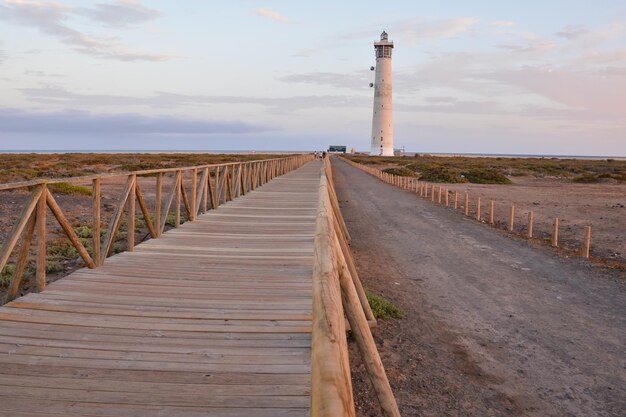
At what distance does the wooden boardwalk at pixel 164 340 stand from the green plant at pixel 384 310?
1207 millimetres

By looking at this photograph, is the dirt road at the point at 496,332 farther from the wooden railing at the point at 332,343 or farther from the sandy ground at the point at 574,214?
the sandy ground at the point at 574,214

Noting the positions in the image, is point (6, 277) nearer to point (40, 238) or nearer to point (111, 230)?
point (111, 230)

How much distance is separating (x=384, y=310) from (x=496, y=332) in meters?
1.50

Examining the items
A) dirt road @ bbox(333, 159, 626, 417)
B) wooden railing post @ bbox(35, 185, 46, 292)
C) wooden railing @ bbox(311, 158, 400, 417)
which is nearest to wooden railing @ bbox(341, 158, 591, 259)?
dirt road @ bbox(333, 159, 626, 417)

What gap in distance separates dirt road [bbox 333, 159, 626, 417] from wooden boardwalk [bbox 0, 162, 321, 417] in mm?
1200

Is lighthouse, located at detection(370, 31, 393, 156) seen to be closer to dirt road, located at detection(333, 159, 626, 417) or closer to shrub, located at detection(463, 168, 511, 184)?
shrub, located at detection(463, 168, 511, 184)

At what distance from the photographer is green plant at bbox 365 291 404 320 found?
7404 millimetres

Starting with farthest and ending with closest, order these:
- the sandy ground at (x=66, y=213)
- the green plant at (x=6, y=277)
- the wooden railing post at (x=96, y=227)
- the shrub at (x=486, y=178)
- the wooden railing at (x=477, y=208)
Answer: the shrub at (x=486, y=178) < the wooden railing at (x=477, y=208) < the sandy ground at (x=66, y=213) < the green plant at (x=6, y=277) < the wooden railing post at (x=96, y=227)

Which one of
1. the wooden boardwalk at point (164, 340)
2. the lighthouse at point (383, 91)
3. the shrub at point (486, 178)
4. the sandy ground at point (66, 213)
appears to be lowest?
the sandy ground at point (66, 213)

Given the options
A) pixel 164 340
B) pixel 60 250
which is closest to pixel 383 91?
pixel 60 250

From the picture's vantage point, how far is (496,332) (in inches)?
274

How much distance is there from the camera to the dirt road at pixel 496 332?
16.5 ft

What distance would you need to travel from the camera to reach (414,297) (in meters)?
8.75

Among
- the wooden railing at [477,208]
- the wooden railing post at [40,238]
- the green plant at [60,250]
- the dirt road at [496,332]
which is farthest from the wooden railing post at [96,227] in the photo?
the wooden railing at [477,208]
